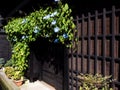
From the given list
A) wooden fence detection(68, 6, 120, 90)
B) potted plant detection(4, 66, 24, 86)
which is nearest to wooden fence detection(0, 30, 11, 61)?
potted plant detection(4, 66, 24, 86)

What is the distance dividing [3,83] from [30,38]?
2023 mm

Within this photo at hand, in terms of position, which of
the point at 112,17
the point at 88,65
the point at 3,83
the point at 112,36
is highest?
the point at 112,17

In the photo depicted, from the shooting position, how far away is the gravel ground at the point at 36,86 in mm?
9358

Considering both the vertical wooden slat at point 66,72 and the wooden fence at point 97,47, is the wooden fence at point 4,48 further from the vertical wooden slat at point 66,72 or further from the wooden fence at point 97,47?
the wooden fence at point 97,47

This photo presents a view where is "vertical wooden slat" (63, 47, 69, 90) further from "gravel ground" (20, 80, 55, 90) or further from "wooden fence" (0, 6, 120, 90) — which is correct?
"gravel ground" (20, 80, 55, 90)

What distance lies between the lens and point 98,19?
6.11 meters

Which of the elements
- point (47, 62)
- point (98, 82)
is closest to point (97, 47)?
point (98, 82)

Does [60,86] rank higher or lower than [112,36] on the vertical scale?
lower

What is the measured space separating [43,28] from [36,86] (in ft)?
7.94

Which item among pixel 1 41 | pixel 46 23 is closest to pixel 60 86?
pixel 46 23

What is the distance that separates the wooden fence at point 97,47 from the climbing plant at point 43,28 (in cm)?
39

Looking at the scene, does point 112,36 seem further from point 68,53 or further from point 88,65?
point 68,53

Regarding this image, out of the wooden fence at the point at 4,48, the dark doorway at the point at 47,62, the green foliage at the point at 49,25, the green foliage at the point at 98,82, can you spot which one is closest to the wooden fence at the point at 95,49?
the green foliage at the point at 98,82

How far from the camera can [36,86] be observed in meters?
9.70
